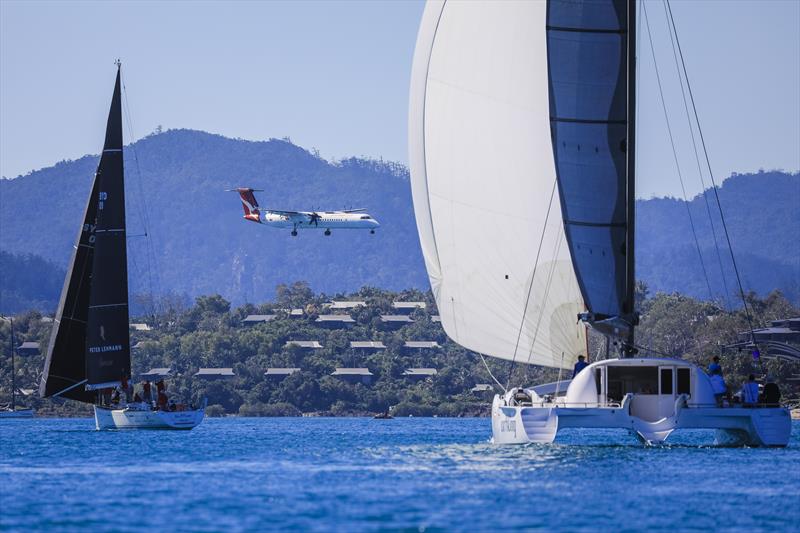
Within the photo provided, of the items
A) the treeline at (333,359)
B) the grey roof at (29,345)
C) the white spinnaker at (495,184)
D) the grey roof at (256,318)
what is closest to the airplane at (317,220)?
the treeline at (333,359)

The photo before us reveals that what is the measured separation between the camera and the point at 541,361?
1642 inches

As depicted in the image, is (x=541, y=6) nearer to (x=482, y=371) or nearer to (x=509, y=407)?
(x=509, y=407)

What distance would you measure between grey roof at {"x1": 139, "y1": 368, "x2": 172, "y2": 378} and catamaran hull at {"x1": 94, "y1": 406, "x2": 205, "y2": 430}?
82.1 metres

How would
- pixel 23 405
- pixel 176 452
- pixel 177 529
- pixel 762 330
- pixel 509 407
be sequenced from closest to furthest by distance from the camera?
pixel 177 529
pixel 509 407
pixel 176 452
pixel 762 330
pixel 23 405

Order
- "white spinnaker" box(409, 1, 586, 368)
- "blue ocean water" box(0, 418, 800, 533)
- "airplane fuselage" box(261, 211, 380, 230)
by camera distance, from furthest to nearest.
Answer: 1. "airplane fuselage" box(261, 211, 380, 230)
2. "white spinnaker" box(409, 1, 586, 368)
3. "blue ocean water" box(0, 418, 800, 533)

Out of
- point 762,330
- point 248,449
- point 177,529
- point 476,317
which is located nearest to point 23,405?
point 762,330

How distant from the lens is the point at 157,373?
14875cm

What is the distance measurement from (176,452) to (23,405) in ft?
280

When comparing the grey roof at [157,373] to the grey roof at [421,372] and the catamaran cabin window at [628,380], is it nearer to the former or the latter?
the grey roof at [421,372]

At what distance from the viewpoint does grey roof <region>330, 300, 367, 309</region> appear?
187 metres

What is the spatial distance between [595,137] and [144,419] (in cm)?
2751

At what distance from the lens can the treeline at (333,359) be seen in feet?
436

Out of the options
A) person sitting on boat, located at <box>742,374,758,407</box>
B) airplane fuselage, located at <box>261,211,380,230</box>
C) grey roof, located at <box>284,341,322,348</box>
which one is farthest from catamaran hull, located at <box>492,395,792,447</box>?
grey roof, located at <box>284,341,322,348</box>

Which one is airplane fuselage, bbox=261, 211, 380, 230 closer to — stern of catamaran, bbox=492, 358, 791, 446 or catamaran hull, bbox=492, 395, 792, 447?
catamaran hull, bbox=492, 395, 792, 447
